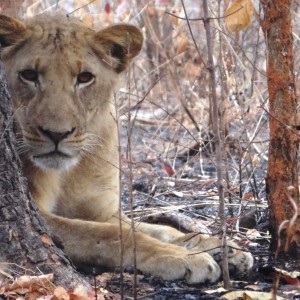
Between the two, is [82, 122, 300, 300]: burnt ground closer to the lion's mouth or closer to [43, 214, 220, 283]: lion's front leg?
[43, 214, 220, 283]: lion's front leg

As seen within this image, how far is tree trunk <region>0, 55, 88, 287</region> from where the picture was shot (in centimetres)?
276

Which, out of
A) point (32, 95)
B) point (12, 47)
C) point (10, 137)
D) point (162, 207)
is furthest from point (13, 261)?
point (162, 207)

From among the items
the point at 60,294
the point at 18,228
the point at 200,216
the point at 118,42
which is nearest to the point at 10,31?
the point at 118,42

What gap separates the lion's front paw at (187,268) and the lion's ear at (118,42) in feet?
3.39

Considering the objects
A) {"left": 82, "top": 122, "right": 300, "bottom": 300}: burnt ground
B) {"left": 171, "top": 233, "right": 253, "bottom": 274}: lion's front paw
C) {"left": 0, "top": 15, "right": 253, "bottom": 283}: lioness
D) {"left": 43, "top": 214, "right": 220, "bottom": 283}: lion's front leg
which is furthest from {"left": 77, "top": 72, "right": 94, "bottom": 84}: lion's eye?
{"left": 171, "top": 233, "right": 253, "bottom": 274}: lion's front paw

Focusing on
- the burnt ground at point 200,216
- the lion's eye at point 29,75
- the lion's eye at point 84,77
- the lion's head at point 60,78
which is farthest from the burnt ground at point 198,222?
the lion's eye at point 29,75

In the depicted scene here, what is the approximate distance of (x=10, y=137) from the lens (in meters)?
2.82

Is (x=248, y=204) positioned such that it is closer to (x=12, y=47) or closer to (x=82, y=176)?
(x=82, y=176)

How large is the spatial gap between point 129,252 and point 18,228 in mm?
664

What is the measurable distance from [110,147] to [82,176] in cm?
20

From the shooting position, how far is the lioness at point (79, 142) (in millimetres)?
3334

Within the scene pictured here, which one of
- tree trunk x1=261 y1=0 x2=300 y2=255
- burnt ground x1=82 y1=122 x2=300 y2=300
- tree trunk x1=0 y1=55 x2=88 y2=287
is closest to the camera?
tree trunk x1=0 y1=55 x2=88 y2=287

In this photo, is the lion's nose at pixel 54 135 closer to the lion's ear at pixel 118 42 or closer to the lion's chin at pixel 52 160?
the lion's chin at pixel 52 160

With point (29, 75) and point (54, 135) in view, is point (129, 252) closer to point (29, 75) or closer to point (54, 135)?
point (54, 135)
